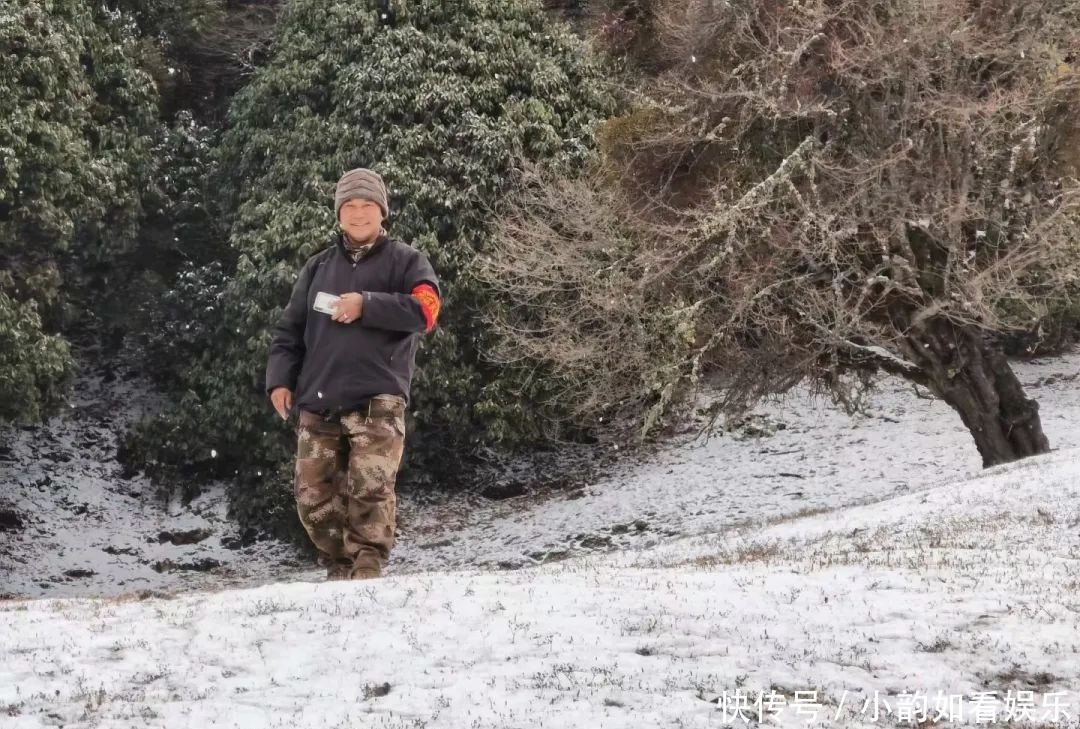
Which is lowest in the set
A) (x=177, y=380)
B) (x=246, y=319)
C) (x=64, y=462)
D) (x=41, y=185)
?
(x=64, y=462)

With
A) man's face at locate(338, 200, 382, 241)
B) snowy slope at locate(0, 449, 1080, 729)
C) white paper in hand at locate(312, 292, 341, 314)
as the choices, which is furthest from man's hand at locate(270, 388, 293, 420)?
snowy slope at locate(0, 449, 1080, 729)

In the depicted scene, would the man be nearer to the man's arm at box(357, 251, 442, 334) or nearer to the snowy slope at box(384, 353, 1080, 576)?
the man's arm at box(357, 251, 442, 334)

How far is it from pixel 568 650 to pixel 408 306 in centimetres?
246

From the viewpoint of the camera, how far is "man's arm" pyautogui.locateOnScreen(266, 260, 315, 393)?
6.93 meters

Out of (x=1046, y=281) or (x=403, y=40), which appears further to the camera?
(x=403, y=40)

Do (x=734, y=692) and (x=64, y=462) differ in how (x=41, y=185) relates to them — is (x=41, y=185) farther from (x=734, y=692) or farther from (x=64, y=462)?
(x=734, y=692)

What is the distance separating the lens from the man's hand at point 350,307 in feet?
21.3

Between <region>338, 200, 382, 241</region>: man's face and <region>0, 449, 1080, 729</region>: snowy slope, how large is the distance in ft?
6.33

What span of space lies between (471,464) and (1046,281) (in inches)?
407

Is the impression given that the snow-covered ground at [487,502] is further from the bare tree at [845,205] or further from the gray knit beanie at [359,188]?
the gray knit beanie at [359,188]

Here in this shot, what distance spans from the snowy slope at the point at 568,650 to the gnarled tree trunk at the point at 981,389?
8.14 metres

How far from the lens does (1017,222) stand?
14.3 m

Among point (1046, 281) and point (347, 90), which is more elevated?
point (347, 90)

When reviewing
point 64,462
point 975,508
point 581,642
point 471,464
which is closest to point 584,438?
point 471,464
